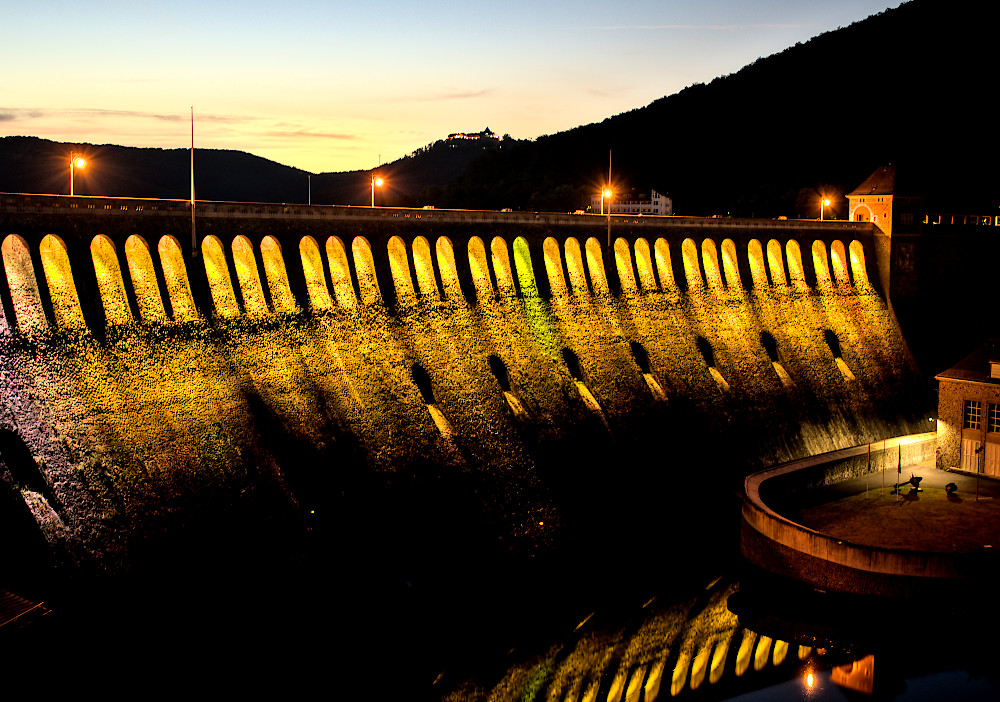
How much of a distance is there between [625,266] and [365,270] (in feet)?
38.1

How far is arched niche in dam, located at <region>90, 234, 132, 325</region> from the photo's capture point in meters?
25.7

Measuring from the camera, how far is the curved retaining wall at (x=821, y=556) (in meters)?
23.1

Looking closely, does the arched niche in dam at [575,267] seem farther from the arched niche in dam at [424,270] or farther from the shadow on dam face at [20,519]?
the shadow on dam face at [20,519]

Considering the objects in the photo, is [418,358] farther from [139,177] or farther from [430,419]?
[139,177]

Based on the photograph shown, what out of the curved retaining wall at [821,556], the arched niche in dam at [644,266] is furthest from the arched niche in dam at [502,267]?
the curved retaining wall at [821,556]

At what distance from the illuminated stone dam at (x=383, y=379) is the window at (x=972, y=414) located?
6712mm

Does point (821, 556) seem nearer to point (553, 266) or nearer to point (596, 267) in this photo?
point (553, 266)

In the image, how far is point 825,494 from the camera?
29.3 metres

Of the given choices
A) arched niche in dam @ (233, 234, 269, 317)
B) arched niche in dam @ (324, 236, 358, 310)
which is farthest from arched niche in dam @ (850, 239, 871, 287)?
arched niche in dam @ (233, 234, 269, 317)

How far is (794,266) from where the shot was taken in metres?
42.4

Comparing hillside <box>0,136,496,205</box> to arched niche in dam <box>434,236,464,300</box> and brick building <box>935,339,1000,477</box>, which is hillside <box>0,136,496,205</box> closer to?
arched niche in dam <box>434,236,464,300</box>

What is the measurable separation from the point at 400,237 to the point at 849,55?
230 feet

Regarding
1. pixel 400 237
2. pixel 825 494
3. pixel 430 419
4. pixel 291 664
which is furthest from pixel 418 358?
pixel 825 494

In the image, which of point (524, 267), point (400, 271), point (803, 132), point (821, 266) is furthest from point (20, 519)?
point (803, 132)
